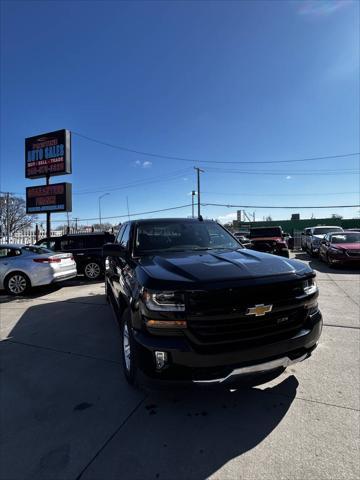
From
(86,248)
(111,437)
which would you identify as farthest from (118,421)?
(86,248)

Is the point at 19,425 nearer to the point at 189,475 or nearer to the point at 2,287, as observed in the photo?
the point at 189,475

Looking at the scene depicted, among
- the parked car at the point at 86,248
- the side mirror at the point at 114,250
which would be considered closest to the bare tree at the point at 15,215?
the parked car at the point at 86,248

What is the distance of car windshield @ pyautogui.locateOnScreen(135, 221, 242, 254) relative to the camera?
3.85 metres

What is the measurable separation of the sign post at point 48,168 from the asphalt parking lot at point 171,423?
571 inches

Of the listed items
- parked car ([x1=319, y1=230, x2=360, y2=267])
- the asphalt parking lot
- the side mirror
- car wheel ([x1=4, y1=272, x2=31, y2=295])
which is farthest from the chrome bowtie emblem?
parked car ([x1=319, y1=230, x2=360, y2=267])

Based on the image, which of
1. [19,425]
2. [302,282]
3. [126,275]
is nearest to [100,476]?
[19,425]

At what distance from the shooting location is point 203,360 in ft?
7.46

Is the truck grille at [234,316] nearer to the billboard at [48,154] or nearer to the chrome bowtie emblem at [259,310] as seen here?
the chrome bowtie emblem at [259,310]

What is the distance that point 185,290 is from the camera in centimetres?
233

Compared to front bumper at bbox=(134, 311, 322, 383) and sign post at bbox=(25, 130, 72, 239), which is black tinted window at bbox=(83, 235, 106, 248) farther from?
front bumper at bbox=(134, 311, 322, 383)

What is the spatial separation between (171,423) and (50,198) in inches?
682

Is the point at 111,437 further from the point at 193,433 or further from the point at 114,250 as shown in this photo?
the point at 114,250

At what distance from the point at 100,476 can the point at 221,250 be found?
248 cm

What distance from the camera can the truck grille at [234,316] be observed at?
91.7 inches
